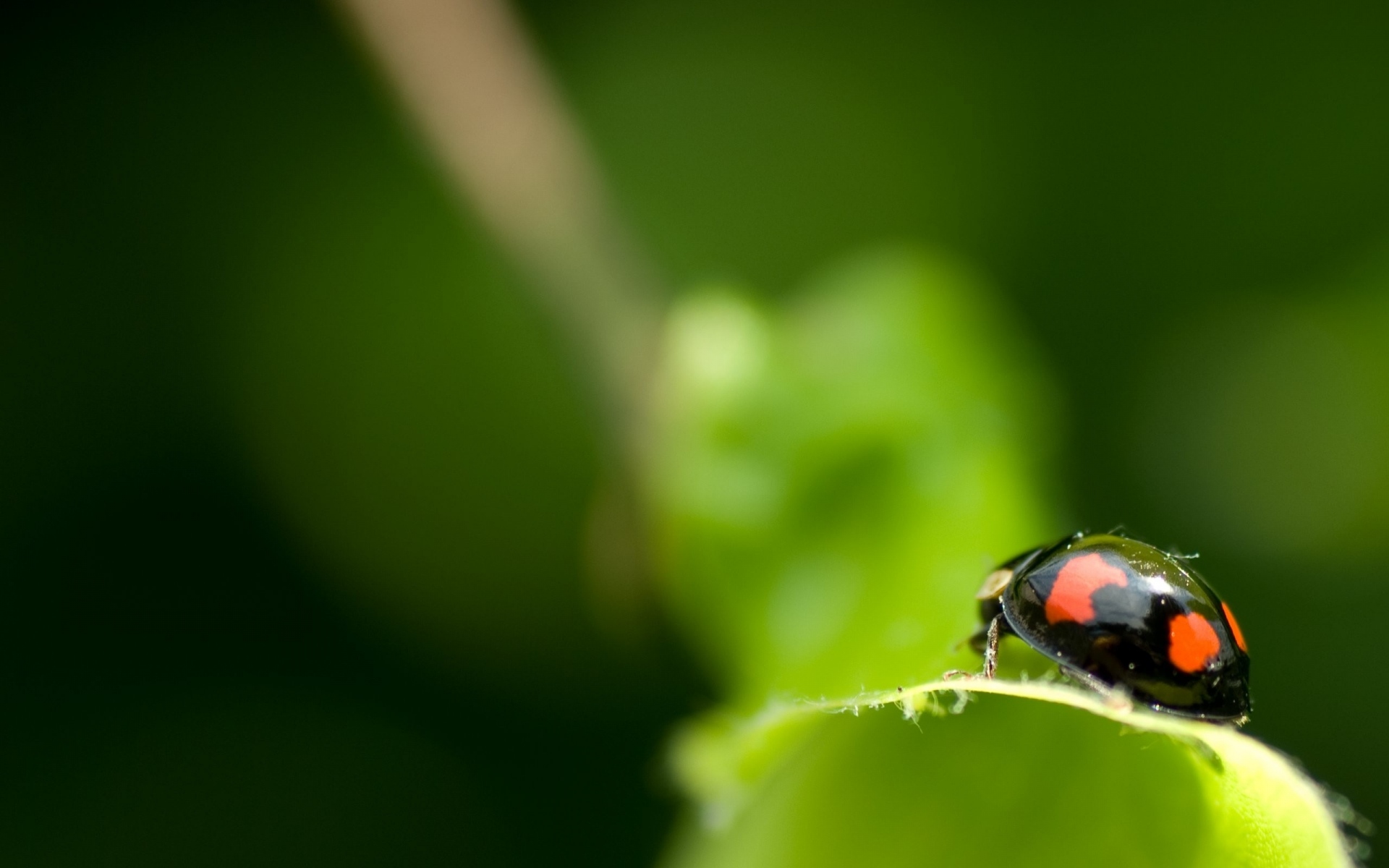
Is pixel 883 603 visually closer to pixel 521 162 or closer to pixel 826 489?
pixel 826 489

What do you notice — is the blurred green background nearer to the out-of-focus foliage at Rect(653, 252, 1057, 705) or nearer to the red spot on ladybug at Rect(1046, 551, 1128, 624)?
the out-of-focus foliage at Rect(653, 252, 1057, 705)

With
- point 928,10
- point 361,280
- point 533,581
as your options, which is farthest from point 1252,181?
point 361,280

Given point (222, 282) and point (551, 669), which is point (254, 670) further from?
point (222, 282)

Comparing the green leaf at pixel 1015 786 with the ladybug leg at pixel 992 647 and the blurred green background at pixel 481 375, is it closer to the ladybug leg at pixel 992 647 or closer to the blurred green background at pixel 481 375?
the ladybug leg at pixel 992 647

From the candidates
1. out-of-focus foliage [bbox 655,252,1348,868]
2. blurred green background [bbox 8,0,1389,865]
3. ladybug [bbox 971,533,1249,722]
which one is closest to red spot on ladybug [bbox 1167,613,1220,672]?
ladybug [bbox 971,533,1249,722]

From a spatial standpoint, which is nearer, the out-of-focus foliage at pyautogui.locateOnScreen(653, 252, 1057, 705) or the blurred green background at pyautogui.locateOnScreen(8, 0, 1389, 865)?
the out-of-focus foliage at pyautogui.locateOnScreen(653, 252, 1057, 705)

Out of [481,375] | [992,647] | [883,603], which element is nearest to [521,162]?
[481,375]
